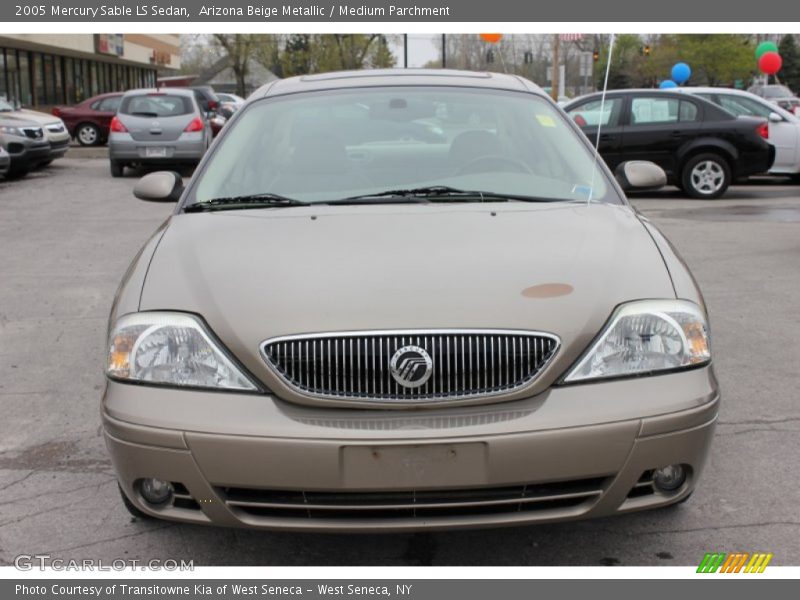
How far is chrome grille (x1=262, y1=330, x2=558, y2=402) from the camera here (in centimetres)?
278

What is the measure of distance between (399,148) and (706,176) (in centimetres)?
1070

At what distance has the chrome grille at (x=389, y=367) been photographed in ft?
9.11

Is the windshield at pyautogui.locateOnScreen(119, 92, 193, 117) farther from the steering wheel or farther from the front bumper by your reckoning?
the front bumper

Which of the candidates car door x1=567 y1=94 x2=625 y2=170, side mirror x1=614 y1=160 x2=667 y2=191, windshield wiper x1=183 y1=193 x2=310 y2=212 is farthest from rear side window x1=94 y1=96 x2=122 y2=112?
windshield wiper x1=183 y1=193 x2=310 y2=212

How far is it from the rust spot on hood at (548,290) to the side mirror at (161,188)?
214cm

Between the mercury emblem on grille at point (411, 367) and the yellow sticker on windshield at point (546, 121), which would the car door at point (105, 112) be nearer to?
the yellow sticker on windshield at point (546, 121)

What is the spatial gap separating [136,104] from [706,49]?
193 ft

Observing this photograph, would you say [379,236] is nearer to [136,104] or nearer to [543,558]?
[543,558]

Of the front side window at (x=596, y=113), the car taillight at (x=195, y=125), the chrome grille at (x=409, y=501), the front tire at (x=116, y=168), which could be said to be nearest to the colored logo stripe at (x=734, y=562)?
the chrome grille at (x=409, y=501)

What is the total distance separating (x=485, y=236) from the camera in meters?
3.31

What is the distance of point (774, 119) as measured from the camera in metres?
14.6

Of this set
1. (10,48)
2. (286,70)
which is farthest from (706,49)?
(10,48)

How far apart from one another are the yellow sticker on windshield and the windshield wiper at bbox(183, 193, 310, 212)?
121 cm

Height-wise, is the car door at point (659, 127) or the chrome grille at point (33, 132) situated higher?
the car door at point (659, 127)
